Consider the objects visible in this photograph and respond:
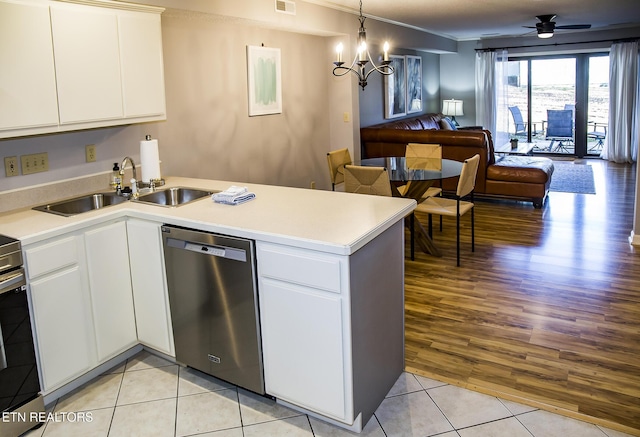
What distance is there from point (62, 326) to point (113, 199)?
97 cm

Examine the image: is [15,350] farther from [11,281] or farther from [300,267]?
[300,267]

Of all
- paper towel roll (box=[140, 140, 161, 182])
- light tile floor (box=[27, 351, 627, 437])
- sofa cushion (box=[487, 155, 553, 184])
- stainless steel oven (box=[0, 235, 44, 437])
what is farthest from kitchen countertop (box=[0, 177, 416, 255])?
sofa cushion (box=[487, 155, 553, 184])

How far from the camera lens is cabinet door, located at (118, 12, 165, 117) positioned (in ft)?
10.5

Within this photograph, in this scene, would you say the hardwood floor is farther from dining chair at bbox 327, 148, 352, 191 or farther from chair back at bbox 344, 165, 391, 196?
dining chair at bbox 327, 148, 352, 191

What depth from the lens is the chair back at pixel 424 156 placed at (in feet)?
16.7

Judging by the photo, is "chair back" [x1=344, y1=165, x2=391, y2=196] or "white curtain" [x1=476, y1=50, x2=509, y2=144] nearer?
"chair back" [x1=344, y1=165, x2=391, y2=196]

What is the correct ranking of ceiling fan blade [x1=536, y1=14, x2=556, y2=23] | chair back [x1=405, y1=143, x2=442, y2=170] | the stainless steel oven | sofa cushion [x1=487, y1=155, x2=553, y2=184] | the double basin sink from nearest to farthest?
1. the stainless steel oven
2. the double basin sink
3. chair back [x1=405, y1=143, x2=442, y2=170]
4. sofa cushion [x1=487, y1=155, x2=553, y2=184]
5. ceiling fan blade [x1=536, y1=14, x2=556, y2=23]

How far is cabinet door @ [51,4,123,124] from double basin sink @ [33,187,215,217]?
0.51 meters

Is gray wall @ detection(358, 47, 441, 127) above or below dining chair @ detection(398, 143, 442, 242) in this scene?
above

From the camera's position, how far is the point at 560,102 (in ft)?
33.9

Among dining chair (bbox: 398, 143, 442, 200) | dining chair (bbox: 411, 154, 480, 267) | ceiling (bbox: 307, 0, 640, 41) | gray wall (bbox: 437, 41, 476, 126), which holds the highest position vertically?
ceiling (bbox: 307, 0, 640, 41)

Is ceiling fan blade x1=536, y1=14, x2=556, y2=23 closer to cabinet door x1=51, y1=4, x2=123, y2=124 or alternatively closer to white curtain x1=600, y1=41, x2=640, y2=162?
white curtain x1=600, y1=41, x2=640, y2=162

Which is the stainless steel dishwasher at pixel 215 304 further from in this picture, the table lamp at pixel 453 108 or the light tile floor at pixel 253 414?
the table lamp at pixel 453 108

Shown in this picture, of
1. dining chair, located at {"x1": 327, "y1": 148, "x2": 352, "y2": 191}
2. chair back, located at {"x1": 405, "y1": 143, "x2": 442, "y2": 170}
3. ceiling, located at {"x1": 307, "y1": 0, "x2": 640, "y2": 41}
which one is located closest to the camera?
chair back, located at {"x1": 405, "y1": 143, "x2": 442, "y2": 170}
